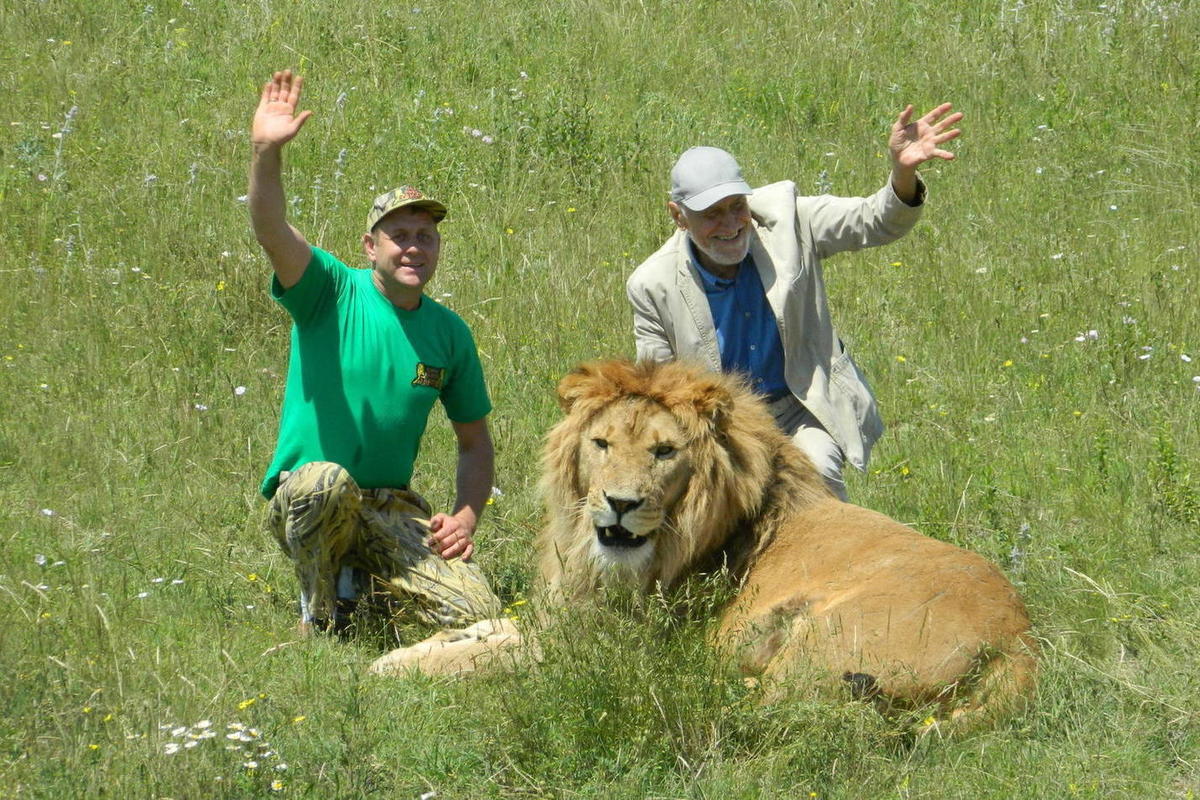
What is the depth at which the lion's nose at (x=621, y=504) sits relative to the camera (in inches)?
222

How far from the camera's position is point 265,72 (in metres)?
11.4

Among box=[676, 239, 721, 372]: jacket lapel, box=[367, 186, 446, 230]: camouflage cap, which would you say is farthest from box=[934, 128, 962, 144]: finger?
box=[367, 186, 446, 230]: camouflage cap

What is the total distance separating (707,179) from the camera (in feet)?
20.5

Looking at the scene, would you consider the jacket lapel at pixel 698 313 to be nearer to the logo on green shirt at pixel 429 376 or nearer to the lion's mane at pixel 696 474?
the lion's mane at pixel 696 474

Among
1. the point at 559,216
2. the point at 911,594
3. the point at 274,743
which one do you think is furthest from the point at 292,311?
the point at 559,216

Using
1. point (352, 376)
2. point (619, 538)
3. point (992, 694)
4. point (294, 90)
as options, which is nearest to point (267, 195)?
point (294, 90)

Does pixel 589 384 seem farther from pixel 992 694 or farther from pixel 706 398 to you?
pixel 992 694

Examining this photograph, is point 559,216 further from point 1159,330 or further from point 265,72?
point 1159,330

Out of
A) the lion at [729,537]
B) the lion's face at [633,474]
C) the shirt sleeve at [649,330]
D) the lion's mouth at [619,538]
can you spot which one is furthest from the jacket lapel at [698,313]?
the lion's mouth at [619,538]

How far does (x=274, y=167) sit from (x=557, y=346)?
3.22 metres

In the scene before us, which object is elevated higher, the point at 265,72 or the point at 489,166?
the point at 265,72

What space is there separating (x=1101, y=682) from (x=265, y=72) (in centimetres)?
825

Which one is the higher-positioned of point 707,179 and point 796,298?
point 707,179

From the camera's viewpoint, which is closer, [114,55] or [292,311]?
[292,311]
